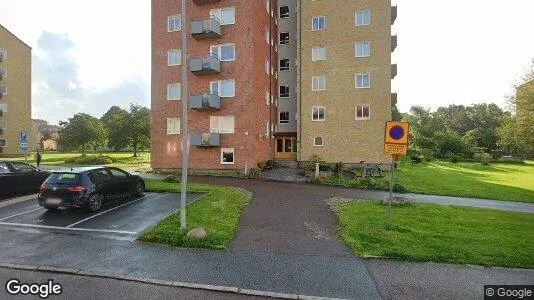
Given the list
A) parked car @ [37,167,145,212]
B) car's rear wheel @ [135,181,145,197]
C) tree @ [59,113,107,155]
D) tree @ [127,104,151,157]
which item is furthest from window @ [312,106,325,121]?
tree @ [59,113,107,155]

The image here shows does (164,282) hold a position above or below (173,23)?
below

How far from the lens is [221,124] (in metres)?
27.5

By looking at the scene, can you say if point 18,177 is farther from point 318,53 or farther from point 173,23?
point 318,53

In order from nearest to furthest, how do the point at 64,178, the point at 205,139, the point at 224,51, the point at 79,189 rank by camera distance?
the point at 79,189 < the point at 64,178 < the point at 205,139 < the point at 224,51

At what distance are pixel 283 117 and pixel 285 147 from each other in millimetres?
3459

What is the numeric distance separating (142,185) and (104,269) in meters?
8.64

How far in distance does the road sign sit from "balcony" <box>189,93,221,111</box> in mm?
18608

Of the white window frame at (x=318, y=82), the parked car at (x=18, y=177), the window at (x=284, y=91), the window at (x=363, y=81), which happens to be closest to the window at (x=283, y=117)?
the window at (x=284, y=91)

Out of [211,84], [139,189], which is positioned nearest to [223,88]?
[211,84]

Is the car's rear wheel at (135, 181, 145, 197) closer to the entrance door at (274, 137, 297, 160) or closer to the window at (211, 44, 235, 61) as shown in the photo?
the window at (211, 44, 235, 61)

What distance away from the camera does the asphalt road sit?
18.7 feet

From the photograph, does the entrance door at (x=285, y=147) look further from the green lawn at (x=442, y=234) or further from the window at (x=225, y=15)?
the green lawn at (x=442, y=234)

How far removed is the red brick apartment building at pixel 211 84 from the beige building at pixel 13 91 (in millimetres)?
37246

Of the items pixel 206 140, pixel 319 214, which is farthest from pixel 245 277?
pixel 206 140
